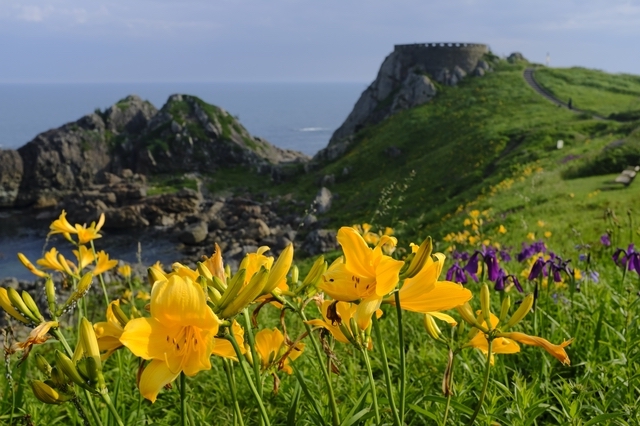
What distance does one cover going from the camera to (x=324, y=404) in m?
2.24

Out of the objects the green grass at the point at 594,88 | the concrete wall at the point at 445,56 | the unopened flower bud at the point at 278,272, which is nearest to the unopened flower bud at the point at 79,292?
the unopened flower bud at the point at 278,272

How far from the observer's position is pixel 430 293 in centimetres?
116

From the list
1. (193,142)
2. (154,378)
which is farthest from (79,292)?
(193,142)

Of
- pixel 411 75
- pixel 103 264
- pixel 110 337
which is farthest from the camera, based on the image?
pixel 411 75

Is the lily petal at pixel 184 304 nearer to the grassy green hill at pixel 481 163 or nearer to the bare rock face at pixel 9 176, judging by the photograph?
the grassy green hill at pixel 481 163

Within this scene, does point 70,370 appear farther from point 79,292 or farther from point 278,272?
point 278,272

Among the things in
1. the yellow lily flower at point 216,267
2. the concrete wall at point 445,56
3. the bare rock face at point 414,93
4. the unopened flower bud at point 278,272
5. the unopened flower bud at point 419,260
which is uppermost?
the concrete wall at point 445,56

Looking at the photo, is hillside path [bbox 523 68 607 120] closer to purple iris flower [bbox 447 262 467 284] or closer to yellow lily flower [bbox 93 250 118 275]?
purple iris flower [bbox 447 262 467 284]

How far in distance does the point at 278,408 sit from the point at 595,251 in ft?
16.3

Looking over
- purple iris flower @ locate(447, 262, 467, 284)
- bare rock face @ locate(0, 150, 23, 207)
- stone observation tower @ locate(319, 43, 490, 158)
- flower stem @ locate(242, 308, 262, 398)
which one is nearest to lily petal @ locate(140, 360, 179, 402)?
flower stem @ locate(242, 308, 262, 398)

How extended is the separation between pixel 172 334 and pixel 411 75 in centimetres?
4206

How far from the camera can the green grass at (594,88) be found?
28.9m

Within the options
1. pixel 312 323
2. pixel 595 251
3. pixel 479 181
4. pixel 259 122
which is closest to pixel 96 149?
pixel 479 181

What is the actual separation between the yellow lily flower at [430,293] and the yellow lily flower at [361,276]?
0.08 m
